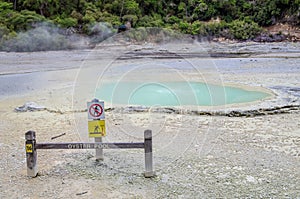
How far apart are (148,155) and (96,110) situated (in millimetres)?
857

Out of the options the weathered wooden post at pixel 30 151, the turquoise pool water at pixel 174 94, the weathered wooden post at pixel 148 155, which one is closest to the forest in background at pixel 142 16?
the turquoise pool water at pixel 174 94

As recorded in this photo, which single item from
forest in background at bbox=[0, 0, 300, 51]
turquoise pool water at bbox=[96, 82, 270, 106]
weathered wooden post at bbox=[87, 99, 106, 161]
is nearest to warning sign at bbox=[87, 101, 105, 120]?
weathered wooden post at bbox=[87, 99, 106, 161]

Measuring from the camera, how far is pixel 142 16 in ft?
162

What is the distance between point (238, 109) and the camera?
7.19m

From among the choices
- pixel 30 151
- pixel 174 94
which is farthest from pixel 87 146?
pixel 174 94

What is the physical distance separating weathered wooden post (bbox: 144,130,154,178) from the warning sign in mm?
634

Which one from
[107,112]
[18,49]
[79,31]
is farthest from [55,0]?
[107,112]

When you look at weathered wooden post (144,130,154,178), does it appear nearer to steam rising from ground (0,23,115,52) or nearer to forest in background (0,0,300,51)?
steam rising from ground (0,23,115,52)

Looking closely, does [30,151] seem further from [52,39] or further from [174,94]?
[52,39]

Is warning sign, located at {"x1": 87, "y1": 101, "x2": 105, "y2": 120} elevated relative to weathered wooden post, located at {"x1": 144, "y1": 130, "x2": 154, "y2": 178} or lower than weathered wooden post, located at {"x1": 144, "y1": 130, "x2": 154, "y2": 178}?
elevated

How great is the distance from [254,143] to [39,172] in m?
3.29

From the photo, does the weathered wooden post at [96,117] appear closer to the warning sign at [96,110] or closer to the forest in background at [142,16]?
the warning sign at [96,110]

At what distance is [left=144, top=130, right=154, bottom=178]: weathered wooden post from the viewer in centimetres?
367

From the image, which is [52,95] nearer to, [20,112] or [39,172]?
[20,112]
